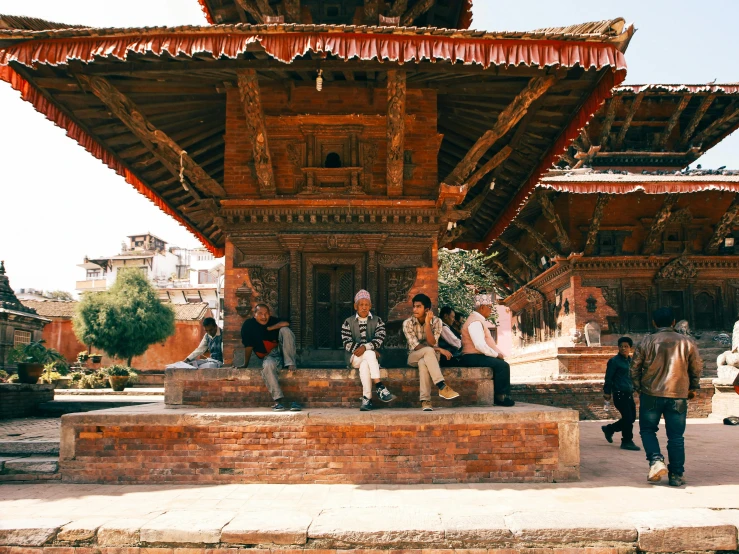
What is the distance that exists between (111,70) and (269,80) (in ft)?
7.96

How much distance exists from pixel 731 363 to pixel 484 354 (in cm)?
891

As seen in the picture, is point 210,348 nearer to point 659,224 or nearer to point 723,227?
point 659,224

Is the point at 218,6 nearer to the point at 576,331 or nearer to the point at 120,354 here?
the point at 576,331

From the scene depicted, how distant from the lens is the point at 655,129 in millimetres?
21969

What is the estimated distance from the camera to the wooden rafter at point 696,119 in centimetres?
2046

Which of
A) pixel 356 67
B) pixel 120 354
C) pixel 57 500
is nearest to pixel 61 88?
pixel 356 67

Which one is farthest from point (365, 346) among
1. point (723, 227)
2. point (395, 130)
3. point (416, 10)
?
point (723, 227)

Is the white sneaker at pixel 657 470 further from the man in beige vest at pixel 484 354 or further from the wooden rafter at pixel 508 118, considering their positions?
the wooden rafter at pixel 508 118

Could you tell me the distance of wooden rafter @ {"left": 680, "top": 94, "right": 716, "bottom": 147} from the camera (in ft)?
67.1

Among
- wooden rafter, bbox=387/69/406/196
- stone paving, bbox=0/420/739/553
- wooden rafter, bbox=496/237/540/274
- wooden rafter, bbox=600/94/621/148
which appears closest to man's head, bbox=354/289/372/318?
wooden rafter, bbox=387/69/406/196

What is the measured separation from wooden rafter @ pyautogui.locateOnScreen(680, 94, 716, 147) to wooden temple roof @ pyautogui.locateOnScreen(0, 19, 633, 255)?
12690 millimetres

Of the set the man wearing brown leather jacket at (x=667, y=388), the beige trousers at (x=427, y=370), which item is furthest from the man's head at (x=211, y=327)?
the man wearing brown leather jacket at (x=667, y=388)

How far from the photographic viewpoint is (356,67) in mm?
8141

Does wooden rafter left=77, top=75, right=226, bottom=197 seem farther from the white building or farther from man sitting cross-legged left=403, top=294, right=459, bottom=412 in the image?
the white building
